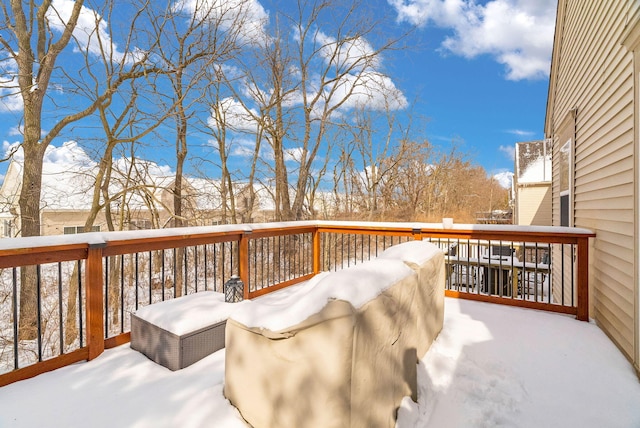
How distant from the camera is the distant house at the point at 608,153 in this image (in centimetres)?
226

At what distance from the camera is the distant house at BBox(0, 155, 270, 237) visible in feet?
21.6

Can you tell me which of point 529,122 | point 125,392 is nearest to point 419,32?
point 125,392

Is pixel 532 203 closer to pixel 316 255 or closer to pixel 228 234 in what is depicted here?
pixel 316 255

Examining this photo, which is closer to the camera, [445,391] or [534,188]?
[445,391]

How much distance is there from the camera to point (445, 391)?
6.41 ft

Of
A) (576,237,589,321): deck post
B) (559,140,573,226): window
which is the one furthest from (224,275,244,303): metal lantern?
(559,140,573,226): window

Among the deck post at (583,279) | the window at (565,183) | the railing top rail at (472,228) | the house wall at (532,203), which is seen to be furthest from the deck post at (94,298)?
the house wall at (532,203)

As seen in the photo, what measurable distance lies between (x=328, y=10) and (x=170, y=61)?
5.18 m

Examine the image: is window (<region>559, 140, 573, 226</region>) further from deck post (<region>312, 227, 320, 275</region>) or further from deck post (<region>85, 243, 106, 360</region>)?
deck post (<region>85, 243, 106, 360</region>)

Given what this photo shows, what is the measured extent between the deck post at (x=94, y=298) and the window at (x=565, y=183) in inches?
218

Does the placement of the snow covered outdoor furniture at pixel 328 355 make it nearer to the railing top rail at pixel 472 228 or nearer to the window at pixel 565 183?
the railing top rail at pixel 472 228

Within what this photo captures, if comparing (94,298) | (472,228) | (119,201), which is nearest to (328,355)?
(94,298)

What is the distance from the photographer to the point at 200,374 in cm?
199

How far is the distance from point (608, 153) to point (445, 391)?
8.90 ft
